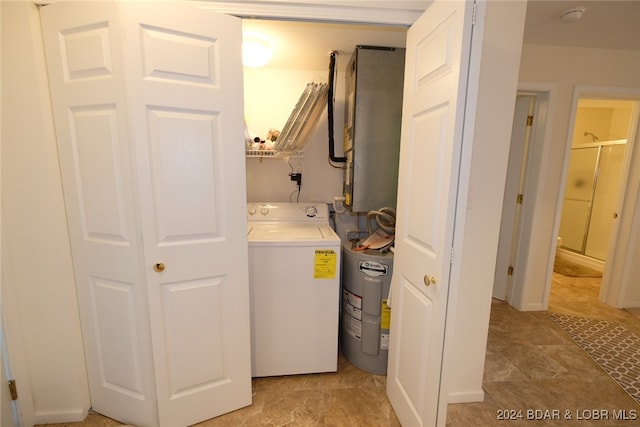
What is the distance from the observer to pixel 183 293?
128 centimetres

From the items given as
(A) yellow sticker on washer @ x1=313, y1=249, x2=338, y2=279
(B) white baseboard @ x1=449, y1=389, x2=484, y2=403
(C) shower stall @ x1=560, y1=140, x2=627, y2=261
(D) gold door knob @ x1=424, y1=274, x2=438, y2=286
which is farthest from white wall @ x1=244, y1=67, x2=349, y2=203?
(C) shower stall @ x1=560, y1=140, x2=627, y2=261

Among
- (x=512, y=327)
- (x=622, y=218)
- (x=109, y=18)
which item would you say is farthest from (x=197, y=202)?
(x=622, y=218)

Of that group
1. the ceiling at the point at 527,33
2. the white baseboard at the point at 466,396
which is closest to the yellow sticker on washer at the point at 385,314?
the white baseboard at the point at 466,396

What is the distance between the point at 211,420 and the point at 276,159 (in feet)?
5.82

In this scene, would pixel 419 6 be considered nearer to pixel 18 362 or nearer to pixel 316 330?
pixel 316 330

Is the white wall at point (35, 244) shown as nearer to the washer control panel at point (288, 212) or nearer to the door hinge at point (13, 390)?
the door hinge at point (13, 390)

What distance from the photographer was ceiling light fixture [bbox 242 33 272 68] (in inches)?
66.7

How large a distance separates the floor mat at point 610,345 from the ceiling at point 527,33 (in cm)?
230

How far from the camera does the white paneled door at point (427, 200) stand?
0.97m

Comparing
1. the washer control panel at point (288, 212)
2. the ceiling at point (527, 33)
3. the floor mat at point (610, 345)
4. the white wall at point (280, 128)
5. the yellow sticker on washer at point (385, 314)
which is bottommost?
the floor mat at point (610, 345)

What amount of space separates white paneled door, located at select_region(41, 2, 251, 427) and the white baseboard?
4.17ft

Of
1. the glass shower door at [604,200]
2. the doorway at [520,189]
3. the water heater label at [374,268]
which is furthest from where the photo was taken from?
the glass shower door at [604,200]

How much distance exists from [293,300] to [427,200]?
1.01 meters

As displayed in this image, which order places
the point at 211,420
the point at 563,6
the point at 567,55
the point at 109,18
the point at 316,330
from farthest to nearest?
the point at 567,55 → the point at 316,330 → the point at 563,6 → the point at 211,420 → the point at 109,18
